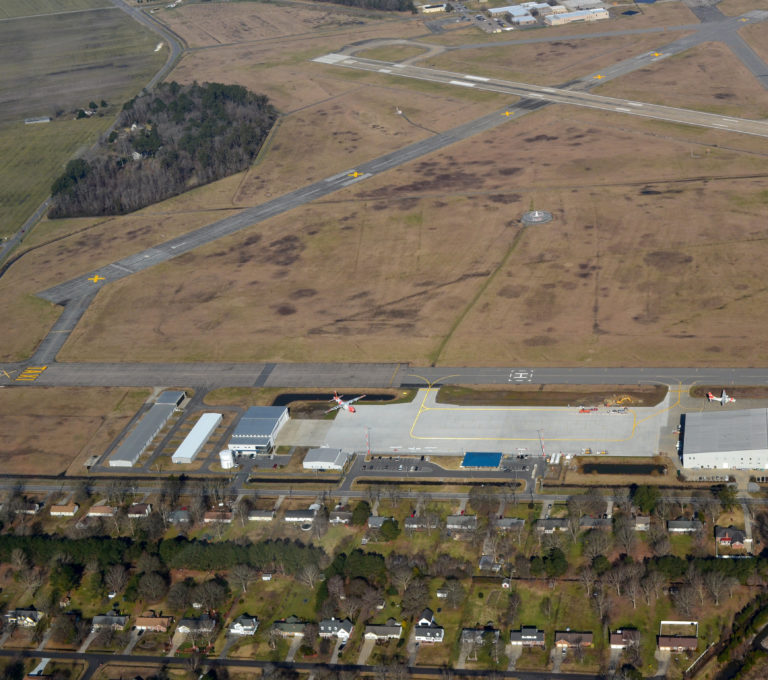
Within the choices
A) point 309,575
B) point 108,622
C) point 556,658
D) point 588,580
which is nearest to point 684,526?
point 588,580

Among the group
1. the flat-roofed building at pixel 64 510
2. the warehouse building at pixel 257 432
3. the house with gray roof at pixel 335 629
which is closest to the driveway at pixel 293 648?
the house with gray roof at pixel 335 629

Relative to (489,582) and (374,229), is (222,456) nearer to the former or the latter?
A: (489,582)

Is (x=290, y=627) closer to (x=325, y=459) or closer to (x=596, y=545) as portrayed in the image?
(x=325, y=459)

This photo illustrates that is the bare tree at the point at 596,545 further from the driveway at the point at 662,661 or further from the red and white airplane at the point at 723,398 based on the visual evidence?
the red and white airplane at the point at 723,398

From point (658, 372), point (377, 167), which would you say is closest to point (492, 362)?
point (658, 372)

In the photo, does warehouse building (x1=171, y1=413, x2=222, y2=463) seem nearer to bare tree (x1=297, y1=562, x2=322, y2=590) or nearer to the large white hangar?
bare tree (x1=297, y1=562, x2=322, y2=590)

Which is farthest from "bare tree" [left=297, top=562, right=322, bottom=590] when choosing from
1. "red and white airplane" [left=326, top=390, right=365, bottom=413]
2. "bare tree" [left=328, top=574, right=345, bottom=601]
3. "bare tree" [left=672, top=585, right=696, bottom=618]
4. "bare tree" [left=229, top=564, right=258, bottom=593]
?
"bare tree" [left=672, top=585, right=696, bottom=618]
